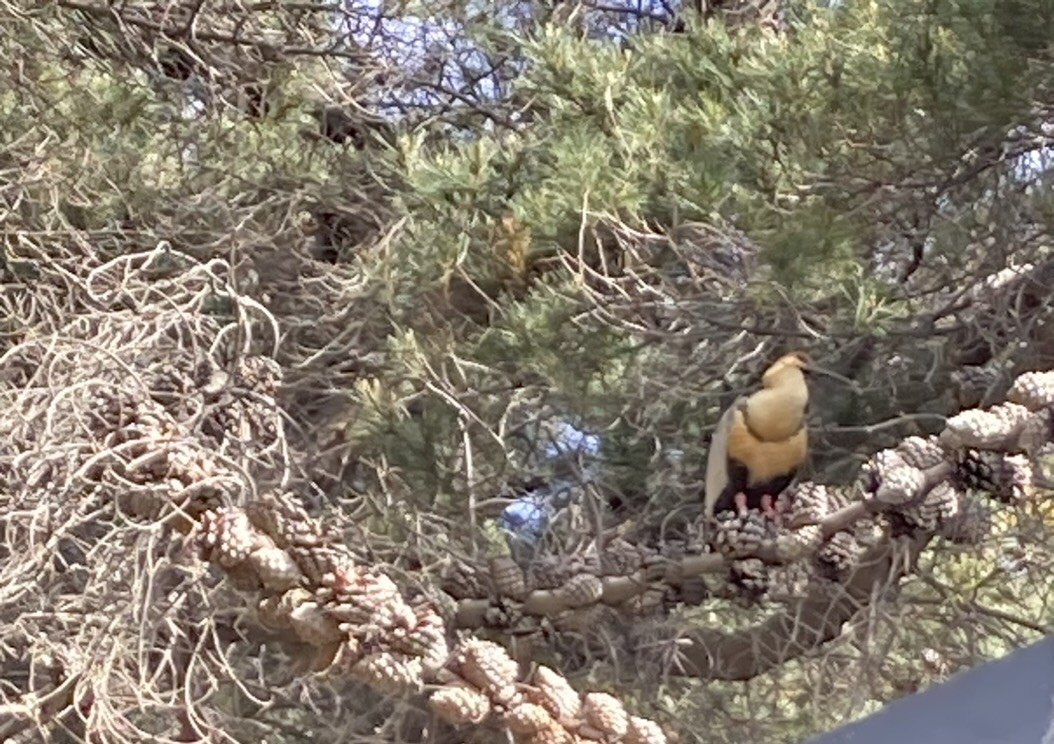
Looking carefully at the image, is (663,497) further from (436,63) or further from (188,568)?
(436,63)

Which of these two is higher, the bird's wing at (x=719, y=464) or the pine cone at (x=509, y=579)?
the bird's wing at (x=719, y=464)

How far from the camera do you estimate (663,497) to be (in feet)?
6.20

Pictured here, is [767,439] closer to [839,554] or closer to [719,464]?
[719,464]

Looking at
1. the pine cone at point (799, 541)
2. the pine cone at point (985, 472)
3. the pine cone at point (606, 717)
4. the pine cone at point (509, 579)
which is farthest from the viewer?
the pine cone at point (509, 579)

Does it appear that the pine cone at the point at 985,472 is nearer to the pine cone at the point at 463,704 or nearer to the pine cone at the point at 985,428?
the pine cone at the point at 985,428

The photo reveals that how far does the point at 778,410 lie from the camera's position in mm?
1555

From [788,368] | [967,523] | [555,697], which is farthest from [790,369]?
[555,697]

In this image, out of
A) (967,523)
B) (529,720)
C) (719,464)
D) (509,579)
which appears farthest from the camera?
(719,464)

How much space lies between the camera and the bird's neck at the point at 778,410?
1.54m

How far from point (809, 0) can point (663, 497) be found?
2.08 feet

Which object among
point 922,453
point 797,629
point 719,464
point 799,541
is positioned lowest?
point 797,629

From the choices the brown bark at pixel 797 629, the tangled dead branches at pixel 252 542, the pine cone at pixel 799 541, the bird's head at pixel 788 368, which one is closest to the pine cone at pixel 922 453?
the tangled dead branches at pixel 252 542

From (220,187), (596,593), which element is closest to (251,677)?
(220,187)

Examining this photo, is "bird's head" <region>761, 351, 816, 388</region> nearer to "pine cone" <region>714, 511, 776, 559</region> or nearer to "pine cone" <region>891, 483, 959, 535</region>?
"pine cone" <region>714, 511, 776, 559</region>
